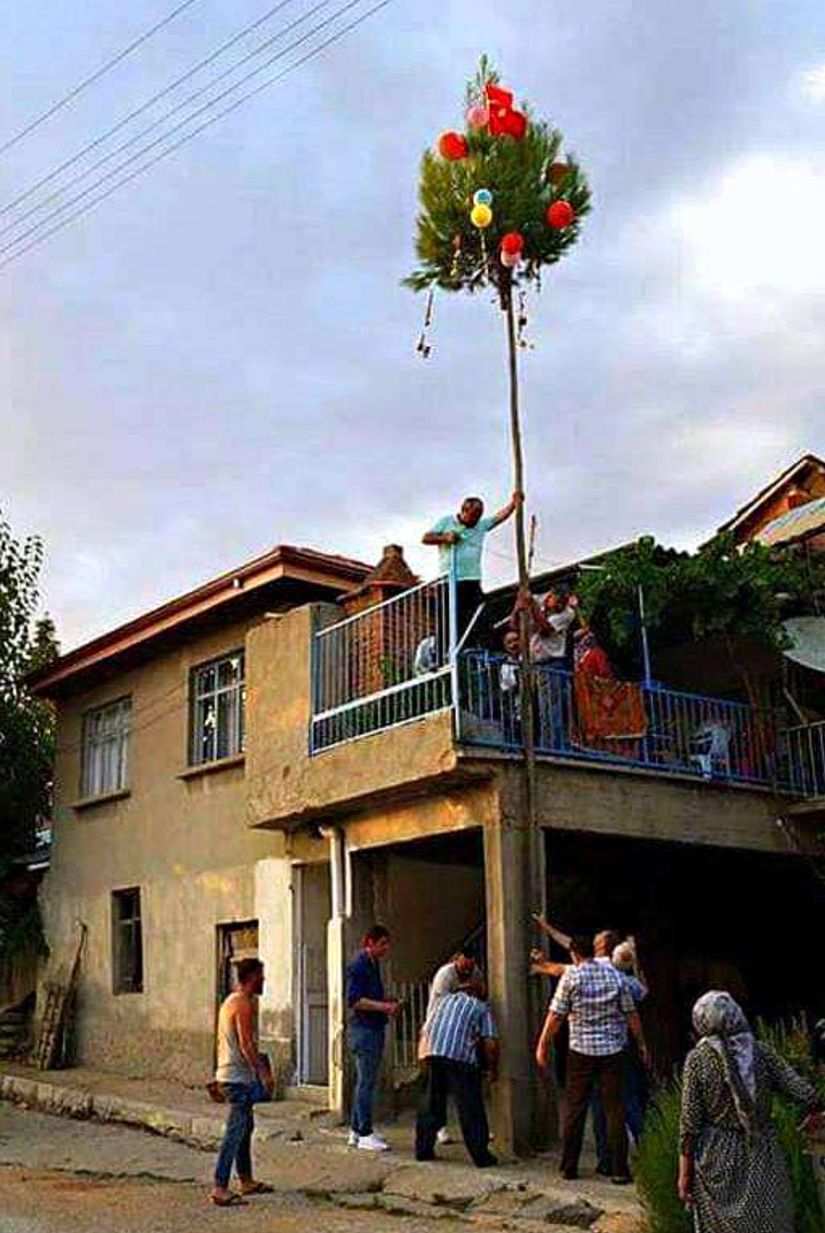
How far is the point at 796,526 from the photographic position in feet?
49.7

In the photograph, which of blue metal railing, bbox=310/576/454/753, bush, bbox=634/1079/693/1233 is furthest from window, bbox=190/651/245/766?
bush, bbox=634/1079/693/1233

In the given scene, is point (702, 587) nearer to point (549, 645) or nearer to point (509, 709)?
point (549, 645)

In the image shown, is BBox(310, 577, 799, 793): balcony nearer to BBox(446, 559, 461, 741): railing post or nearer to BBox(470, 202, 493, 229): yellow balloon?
BBox(446, 559, 461, 741): railing post

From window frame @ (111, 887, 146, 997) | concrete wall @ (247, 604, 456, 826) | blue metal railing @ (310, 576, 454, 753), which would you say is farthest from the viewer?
window frame @ (111, 887, 146, 997)

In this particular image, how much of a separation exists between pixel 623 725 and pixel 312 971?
4.60 metres

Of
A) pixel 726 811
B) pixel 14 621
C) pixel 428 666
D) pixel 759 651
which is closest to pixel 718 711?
pixel 726 811

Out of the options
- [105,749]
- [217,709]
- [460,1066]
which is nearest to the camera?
[460,1066]

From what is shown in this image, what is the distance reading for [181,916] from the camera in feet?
57.7

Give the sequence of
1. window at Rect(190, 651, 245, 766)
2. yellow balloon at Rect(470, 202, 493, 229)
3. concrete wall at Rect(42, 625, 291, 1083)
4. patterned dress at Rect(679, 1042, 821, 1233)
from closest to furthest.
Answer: patterned dress at Rect(679, 1042, 821, 1233)
yellow balloon at Rect(470, 202, 493, 229)
concrete wall at Rect(42, 625, 291, 1083)
window at Rect(190, 651, 245, 766)

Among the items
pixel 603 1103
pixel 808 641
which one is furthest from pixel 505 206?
pixel 603 1103

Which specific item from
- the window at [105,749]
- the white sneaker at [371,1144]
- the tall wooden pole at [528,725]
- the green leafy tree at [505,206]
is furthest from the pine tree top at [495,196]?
the window at [105,749]

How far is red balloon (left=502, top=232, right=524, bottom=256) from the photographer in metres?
11.9

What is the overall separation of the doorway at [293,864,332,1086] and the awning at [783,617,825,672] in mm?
5167

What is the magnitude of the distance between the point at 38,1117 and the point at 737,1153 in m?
10.8
